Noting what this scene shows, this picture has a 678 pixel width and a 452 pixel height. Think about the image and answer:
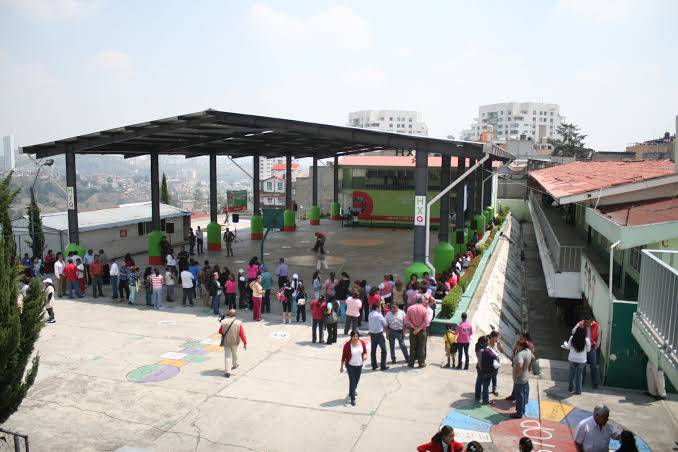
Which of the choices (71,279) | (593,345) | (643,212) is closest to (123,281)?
(71,279)

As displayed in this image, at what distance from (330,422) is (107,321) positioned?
8.64 m

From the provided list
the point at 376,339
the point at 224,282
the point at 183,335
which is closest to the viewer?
the point at 376,339

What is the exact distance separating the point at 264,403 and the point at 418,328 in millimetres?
3438

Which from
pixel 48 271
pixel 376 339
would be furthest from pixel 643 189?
pixel 48 271

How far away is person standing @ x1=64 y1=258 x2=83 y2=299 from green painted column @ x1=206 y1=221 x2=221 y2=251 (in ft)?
32.5

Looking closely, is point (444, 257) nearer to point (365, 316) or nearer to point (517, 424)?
point (365, 316)

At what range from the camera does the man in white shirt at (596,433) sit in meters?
7.09

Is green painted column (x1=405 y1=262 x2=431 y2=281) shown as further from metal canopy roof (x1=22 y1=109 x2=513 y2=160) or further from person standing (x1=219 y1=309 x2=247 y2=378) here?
person standing (x1=219 y1=309 x2=247 y2=378)

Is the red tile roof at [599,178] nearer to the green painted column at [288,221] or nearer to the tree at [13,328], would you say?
the tree at [13,328]

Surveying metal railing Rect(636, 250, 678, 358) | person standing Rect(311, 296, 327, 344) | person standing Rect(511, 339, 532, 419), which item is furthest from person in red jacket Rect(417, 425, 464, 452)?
person standing Rect(311, 296, 327, 344)

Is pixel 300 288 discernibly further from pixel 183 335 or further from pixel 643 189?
pixel 643 189

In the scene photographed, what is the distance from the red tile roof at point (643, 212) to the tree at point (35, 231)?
20066 mm

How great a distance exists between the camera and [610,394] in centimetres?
1052

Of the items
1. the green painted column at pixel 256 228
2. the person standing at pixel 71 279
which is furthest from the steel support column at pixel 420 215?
the green painted column at pixel 256 228
